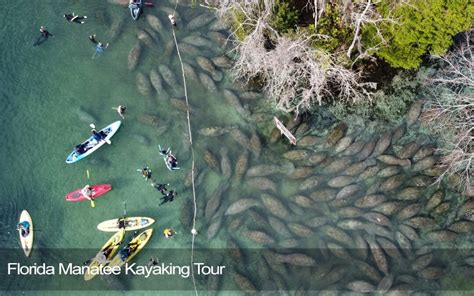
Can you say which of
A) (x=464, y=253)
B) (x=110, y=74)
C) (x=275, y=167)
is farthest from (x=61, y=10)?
(x=464, y=253)

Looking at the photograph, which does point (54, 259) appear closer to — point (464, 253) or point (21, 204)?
point (21, 204)

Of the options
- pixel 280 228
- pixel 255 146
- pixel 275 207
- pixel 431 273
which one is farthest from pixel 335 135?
pixel 431 273

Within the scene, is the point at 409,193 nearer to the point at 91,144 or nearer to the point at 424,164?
the point at 424,164

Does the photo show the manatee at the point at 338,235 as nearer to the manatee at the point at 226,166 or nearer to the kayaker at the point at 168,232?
the manatee at the point at 226,166

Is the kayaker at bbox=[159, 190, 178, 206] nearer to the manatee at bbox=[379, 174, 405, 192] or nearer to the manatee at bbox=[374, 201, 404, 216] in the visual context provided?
the manatee at bbox=[374, 201, 404, 216]

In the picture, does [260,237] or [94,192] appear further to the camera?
[94,192]
